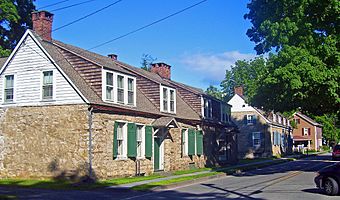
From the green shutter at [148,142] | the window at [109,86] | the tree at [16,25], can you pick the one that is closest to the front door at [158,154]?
the green shutter at [148,142]

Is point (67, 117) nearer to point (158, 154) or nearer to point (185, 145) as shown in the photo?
point (158, 154)

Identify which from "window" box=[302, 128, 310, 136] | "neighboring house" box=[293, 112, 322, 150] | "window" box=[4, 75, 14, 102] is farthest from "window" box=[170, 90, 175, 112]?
"window" box=[302, 128, 310, 136]

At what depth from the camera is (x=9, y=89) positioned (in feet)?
81.2

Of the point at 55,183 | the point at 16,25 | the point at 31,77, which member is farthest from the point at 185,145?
the point at 16,25

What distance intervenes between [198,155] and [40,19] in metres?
16.6

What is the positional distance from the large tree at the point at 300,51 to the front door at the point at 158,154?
695 centimetres

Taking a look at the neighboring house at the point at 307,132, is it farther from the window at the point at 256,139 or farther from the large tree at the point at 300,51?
the large tree at the point at 300,51

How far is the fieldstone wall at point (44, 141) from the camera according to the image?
22250mm

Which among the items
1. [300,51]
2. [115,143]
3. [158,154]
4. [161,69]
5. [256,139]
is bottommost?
[158,154]

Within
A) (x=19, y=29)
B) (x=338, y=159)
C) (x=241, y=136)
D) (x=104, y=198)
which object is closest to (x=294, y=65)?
(x=104, y=198)

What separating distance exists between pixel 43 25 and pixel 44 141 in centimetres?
713

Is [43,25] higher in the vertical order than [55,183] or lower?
higher

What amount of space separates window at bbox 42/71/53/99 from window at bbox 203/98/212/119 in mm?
16895

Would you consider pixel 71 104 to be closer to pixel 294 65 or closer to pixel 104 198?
pixel 104 198
